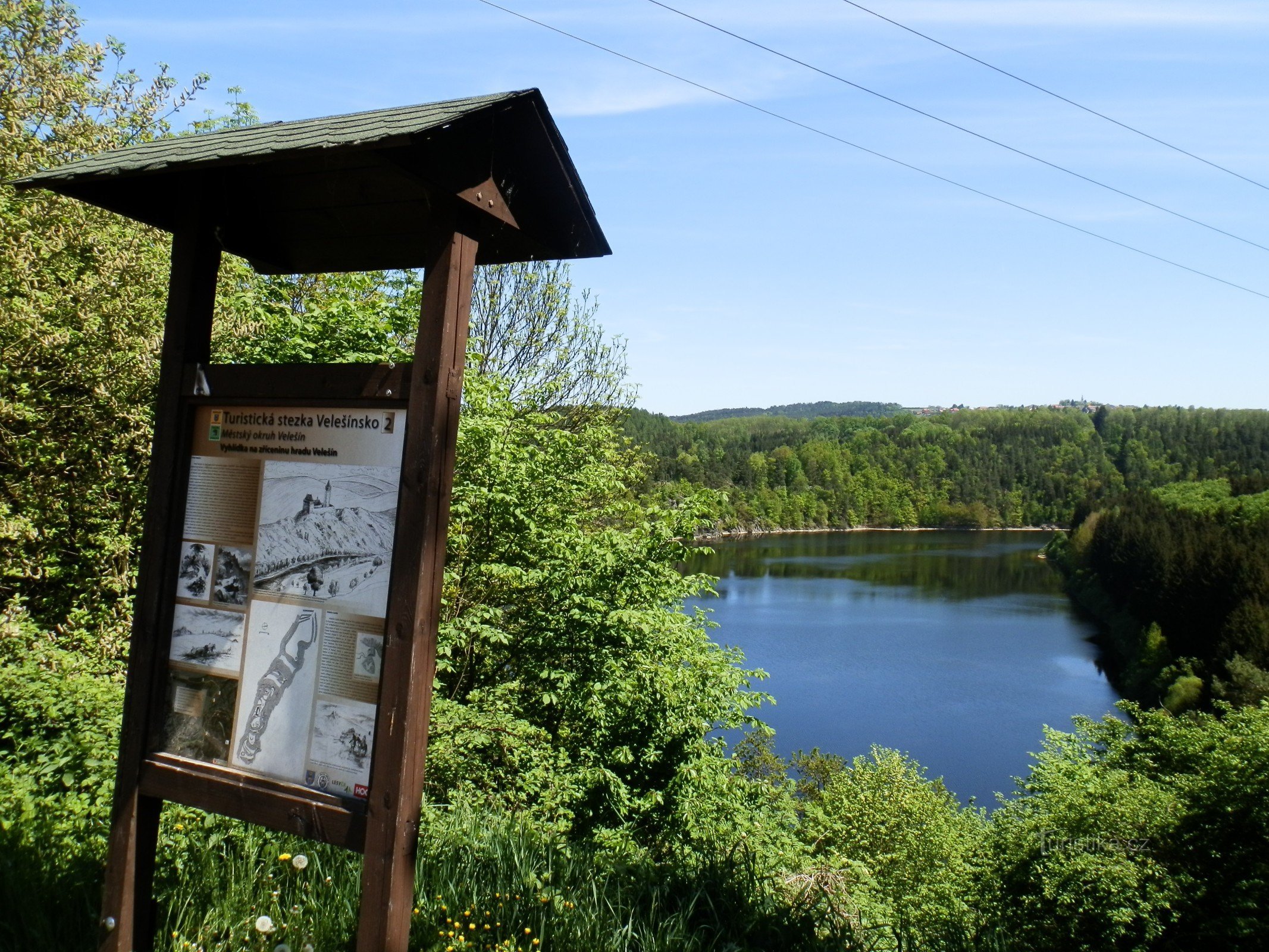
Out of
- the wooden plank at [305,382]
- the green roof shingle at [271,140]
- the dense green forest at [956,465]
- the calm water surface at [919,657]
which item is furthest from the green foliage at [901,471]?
the wooden plank at [305,382]

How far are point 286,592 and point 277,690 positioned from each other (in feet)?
0.87

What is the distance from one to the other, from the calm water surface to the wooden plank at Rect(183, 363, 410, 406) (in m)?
18.3

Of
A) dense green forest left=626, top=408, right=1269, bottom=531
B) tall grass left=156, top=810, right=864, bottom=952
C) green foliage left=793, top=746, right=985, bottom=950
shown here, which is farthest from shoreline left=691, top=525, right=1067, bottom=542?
tall grass left=156, top=810, right=864, bottom=952

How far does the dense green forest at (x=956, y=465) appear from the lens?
115750mm

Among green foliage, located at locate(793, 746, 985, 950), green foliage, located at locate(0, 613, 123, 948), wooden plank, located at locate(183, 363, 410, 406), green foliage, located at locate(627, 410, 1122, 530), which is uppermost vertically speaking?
green foliage, located at locate(627, 410, 1122, 530)

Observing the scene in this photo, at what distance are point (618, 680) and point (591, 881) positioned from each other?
18.7 ft

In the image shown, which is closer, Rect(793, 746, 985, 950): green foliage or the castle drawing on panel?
the castle drawing on panel

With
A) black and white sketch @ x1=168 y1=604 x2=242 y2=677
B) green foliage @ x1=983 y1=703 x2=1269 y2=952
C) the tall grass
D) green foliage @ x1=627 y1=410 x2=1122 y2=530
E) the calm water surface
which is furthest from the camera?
green foliage @ x1=627 y1=410 x2=1122 y2=530

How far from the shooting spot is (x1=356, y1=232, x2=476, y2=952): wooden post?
2359 mm

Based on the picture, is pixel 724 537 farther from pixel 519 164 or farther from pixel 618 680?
pixel 519 164

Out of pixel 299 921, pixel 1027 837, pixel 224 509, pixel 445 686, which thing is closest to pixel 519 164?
pixel 224 509

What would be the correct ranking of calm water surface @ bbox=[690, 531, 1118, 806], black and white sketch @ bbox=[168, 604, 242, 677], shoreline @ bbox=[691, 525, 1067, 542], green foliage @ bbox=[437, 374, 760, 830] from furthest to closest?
1. shoreline @ bbox=[691, 525, 1067, 542]
2. calm water surface @ bbox=[690, 531, 1118, 806]
3. green foliage @ bbox=[437, 374, 760, 830]
4. black and white sketch @ bbox=[168, 604, 242, 677]

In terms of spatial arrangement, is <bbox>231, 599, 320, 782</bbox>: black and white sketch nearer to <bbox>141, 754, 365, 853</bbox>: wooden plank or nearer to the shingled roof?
<bbox>141, 754, 365, 853</bbox>: wooden plank

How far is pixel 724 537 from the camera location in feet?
324
